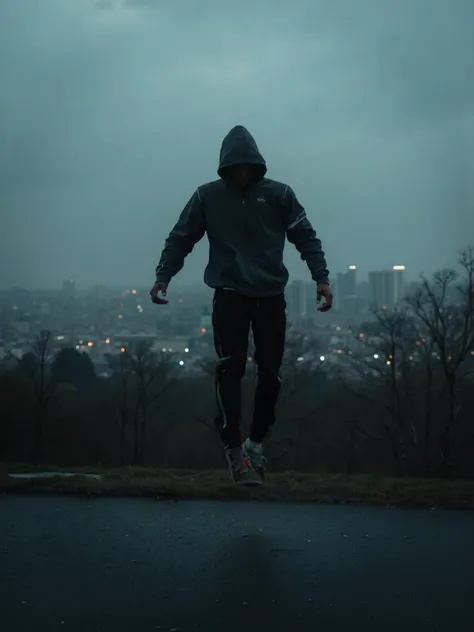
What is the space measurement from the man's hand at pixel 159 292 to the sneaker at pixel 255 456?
84 cm

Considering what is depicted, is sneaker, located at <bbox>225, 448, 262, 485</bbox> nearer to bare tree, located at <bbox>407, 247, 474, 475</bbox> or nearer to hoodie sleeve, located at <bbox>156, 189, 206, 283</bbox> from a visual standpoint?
hoodie sleeve, located at <bbox>156, 189, 206, 283</bbox>

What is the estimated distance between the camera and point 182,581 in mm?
2312

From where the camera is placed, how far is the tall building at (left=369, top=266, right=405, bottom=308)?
109 ft

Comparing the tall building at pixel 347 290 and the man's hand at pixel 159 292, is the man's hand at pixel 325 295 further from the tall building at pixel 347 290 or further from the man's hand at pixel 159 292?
the tall building at pixel 347 290

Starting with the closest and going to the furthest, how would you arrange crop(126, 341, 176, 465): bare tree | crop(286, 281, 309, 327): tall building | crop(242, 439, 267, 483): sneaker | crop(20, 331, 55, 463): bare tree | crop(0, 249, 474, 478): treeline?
crop(242, 439, 267, 483): sneaker
crop(20, 331, 55, 463): bare tree
crop(286, 281, 309, 327): tall building
crop(0, 249, 474, 478): treeline
crop(126, 341, 176, 465): bare tree

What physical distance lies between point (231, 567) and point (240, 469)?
101cm

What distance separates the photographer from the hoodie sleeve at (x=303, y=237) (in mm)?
3691

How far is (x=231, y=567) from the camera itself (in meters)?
2.49

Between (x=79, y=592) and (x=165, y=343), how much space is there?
85.1ft

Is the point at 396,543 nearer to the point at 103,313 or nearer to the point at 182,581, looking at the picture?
the point at 182,581

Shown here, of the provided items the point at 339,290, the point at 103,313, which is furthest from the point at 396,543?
the point at 339,290

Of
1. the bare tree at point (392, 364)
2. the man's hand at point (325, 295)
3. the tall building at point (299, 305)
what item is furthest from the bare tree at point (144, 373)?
the man's hand at point (325, 295)

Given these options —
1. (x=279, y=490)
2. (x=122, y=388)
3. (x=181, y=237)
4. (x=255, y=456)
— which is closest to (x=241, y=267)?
(x=181, y=237)

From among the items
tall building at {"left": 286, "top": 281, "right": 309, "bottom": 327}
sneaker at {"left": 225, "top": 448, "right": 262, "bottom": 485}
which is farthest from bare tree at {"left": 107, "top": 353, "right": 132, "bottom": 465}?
sneaker at {"left": 225, "top": 448, "right": 262, "bottom": 485}
